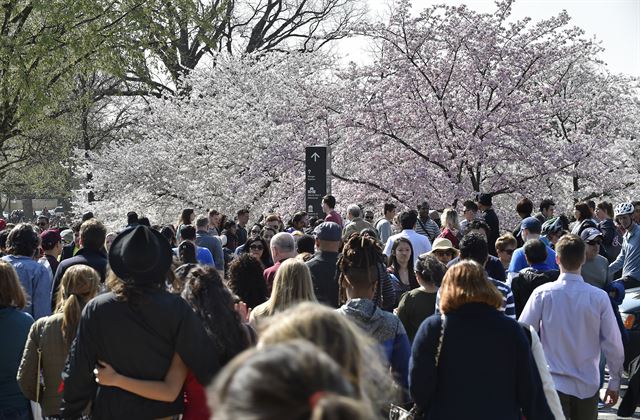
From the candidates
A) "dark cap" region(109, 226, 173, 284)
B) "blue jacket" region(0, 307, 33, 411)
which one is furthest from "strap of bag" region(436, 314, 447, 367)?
"blue jacket" region(0, 307, 33, 411)

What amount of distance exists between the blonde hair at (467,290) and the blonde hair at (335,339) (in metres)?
2.16

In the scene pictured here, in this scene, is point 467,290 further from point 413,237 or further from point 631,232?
point 631,232

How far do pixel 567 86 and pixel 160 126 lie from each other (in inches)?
581

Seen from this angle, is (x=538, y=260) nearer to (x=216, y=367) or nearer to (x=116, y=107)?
(x=216, y=367)

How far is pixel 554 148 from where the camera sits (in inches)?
858

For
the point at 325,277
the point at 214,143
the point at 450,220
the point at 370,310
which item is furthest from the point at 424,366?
the point at 214,143

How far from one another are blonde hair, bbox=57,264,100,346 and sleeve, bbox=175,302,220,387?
4.98 feet

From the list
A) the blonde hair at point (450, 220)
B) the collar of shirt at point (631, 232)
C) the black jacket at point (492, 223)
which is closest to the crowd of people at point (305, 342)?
the blonde hair at point (450, 220)

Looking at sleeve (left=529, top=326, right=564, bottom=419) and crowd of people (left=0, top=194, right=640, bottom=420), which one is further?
sleeve (left=529, top=326, right=564, bottom=419)

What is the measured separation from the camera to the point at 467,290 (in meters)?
4.68

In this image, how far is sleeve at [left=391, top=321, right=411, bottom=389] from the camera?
5.34 m

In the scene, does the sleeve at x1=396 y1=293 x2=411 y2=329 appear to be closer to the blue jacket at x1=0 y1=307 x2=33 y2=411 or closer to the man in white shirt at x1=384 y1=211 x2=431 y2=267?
the blue jacket at x1=0 y1=307 x2=33 y2=411

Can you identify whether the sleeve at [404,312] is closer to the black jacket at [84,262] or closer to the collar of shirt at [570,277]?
the collar of shirt at [570,277]

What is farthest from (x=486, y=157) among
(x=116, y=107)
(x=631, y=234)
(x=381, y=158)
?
(x=116, y=107)
